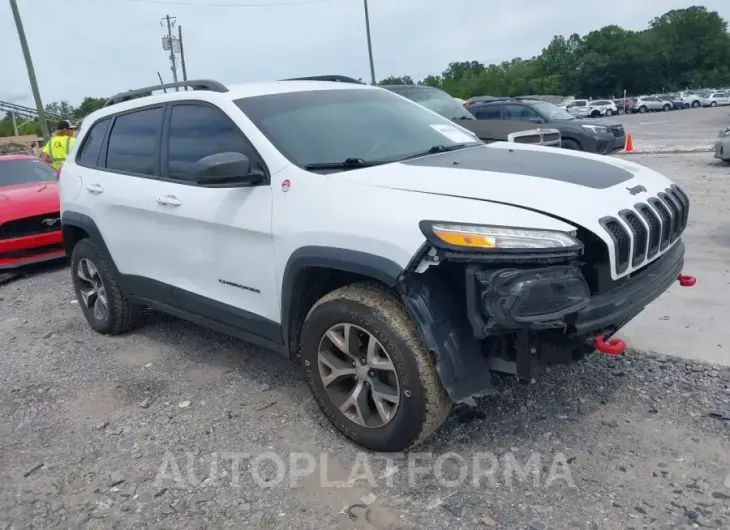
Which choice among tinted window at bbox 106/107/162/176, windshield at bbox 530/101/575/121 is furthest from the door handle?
windshield at bbox 530/101/575/121

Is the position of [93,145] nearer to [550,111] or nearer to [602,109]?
[550,111]

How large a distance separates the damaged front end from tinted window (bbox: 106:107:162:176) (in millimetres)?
2403

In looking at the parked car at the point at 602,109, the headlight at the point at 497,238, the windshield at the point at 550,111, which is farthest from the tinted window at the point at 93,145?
the parked car at the point at 602,109

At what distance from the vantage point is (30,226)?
8023mm

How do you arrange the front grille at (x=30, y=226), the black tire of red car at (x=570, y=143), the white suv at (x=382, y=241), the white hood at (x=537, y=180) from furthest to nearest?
the black tire of red car at (x=570, y=143), the front grille at (x=30, y=226), the white hood at (x=537, y=180), the white suv at (x=382, y=241)

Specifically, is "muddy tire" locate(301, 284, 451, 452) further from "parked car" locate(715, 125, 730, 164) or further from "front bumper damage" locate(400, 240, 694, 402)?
"parked car" locate(715, 125, 730, 164)

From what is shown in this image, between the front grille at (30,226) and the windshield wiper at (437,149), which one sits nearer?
the windshield wiper at (437,149)

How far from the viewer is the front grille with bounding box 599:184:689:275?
118 inches

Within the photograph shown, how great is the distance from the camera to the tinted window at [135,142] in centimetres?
456

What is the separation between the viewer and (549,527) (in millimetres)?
2762

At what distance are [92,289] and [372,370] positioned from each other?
3.19 m

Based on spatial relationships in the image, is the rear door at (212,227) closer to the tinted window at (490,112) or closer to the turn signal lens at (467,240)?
the turn signal lens at (467,240)

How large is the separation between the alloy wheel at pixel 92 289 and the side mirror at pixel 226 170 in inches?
87.8

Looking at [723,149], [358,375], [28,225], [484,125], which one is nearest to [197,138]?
[358,375]
